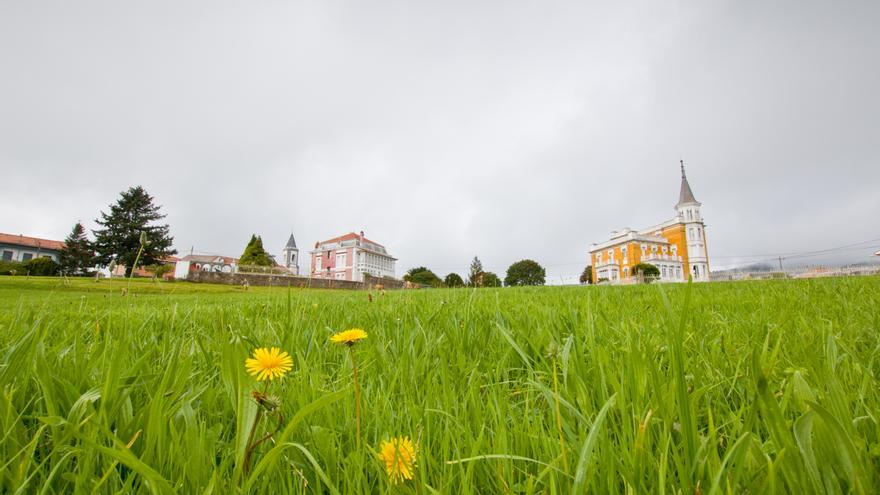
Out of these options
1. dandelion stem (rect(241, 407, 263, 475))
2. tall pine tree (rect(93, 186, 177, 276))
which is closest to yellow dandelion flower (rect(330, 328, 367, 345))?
dandelion stem (rect(241, 407, 263, 475))

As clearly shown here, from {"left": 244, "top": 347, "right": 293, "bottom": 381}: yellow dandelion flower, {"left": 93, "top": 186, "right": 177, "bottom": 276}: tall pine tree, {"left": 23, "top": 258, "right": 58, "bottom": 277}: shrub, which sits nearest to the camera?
{"left": 244, "top": 347, "right": 293, "bottom": 381}: yellow dandelion flower

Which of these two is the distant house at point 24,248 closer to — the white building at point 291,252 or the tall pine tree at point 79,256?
the tall pine tree at point 79,256

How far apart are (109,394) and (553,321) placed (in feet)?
4.99

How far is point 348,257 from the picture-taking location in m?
67.9

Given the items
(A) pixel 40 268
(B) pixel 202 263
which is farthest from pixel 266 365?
(B) pixel 202 263

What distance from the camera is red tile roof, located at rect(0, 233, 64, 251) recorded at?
5588 cm

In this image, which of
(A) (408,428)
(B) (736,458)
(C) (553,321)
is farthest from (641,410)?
(C) (553,321)

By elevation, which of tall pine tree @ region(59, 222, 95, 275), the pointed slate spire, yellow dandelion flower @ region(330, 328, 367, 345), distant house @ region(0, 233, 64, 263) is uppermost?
the pointed slate spire

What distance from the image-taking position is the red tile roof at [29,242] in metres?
55.9

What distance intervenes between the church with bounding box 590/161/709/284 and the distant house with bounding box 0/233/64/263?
84.2m

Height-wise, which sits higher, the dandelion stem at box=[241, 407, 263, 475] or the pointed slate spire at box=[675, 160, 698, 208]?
the pointed slate spire at box=[675, 160, 698, 208]

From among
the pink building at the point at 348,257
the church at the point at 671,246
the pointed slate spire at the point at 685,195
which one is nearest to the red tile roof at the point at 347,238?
A: the pink building at the point at 348,257

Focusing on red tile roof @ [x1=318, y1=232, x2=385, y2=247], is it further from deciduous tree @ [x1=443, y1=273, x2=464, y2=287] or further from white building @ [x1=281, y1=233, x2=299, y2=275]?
deciduous tree @ [x1=443, y1=273, x2=464, y2=287]

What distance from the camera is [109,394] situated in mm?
744
